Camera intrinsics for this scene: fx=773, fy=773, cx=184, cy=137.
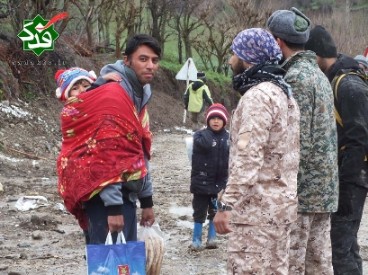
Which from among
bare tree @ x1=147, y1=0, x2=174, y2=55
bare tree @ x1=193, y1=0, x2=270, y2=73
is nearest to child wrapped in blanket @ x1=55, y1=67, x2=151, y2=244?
bare tree @ x1=147, y1=0, x2=174, y2=55

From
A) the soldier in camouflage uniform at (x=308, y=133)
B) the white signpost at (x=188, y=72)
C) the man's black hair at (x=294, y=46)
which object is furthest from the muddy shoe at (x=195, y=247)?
the white signpost at (x=188, y=72)

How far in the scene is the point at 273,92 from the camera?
434 centimetres

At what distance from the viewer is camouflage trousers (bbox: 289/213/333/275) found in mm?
4895

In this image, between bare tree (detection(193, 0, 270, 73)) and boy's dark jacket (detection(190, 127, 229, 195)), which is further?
bare tree (detection(193, 0, 270, 73))

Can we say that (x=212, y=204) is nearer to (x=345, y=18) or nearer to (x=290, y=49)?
(x=290, y=49)

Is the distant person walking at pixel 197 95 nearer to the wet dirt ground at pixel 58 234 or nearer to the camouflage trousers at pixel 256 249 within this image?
the wet dirt ground at pixel 58 234

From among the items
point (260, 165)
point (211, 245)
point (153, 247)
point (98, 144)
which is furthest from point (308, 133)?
point (211, 245)

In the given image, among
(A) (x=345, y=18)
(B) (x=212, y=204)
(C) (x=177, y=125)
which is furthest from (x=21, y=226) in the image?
(A) (x=345, y=18)

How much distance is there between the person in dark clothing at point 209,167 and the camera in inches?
324

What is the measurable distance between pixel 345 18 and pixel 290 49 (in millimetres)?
42520

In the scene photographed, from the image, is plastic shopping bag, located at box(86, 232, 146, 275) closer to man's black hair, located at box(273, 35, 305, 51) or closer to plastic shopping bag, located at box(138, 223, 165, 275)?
plastic shopping bag, located at box(138, 223, 165, 275)

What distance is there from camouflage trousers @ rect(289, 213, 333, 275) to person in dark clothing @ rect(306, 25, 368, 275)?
0.48 m

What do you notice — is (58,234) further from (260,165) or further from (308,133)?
(260,165)

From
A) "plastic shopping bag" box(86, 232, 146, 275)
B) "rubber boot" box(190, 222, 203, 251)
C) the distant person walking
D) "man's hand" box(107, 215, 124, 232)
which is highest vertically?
"man's hand" box(107, 215, 124, 232)
